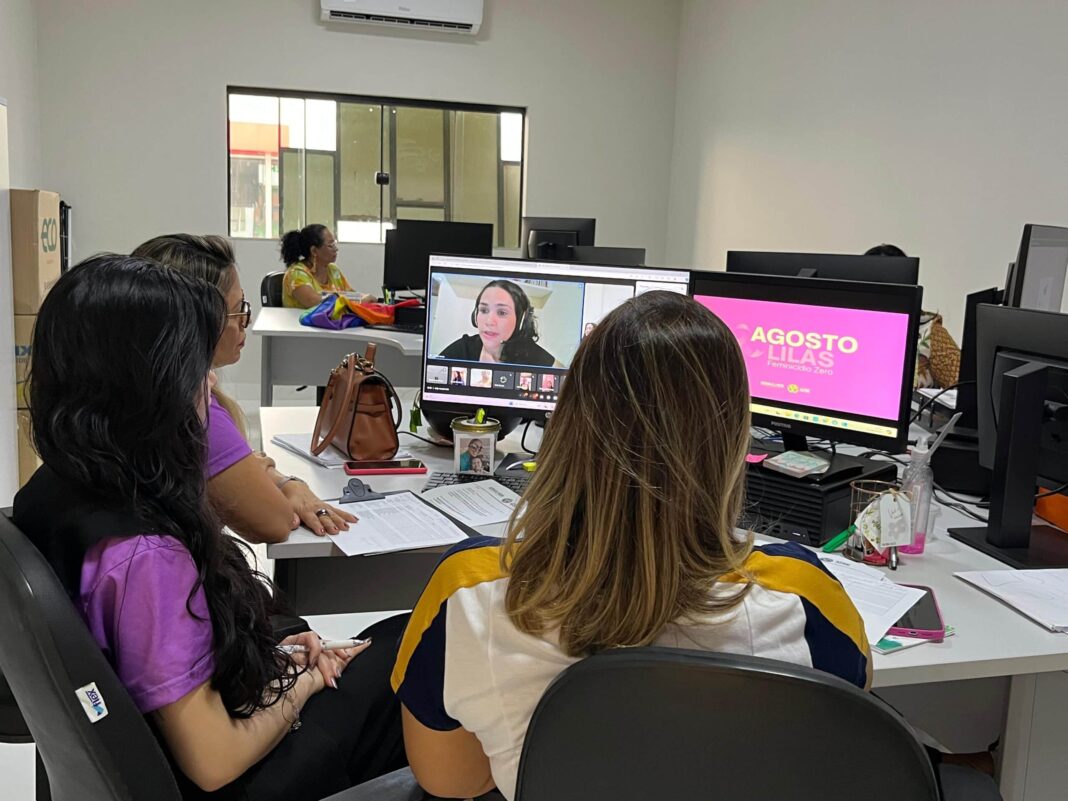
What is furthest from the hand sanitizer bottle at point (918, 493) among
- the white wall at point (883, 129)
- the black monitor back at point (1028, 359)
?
the white wall at point (883, 129)

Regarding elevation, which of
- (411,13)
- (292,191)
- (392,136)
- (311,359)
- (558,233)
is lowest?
(311,359)

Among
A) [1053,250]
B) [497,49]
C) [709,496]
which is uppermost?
[497,49]

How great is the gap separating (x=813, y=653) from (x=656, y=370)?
32 cm

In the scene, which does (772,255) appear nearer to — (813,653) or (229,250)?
(229,250)

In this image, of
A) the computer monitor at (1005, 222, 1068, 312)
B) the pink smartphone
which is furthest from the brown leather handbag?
the computer monitor at (1005, 222, 1068, 312)

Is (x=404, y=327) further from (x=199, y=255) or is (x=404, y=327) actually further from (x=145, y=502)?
(x=145, y=502)

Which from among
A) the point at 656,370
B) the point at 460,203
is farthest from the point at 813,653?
the point at 460,203

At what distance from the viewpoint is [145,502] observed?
108cm

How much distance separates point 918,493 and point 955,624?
34cm

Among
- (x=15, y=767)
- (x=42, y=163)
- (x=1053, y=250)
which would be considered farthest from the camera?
(x=42, y=163)

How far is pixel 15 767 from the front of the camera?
2.17 metres

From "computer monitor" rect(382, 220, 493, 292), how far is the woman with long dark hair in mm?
3611

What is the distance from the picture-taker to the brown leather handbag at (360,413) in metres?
2.12

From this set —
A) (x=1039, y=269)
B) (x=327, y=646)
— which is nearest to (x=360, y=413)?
(x=327, y=646)
